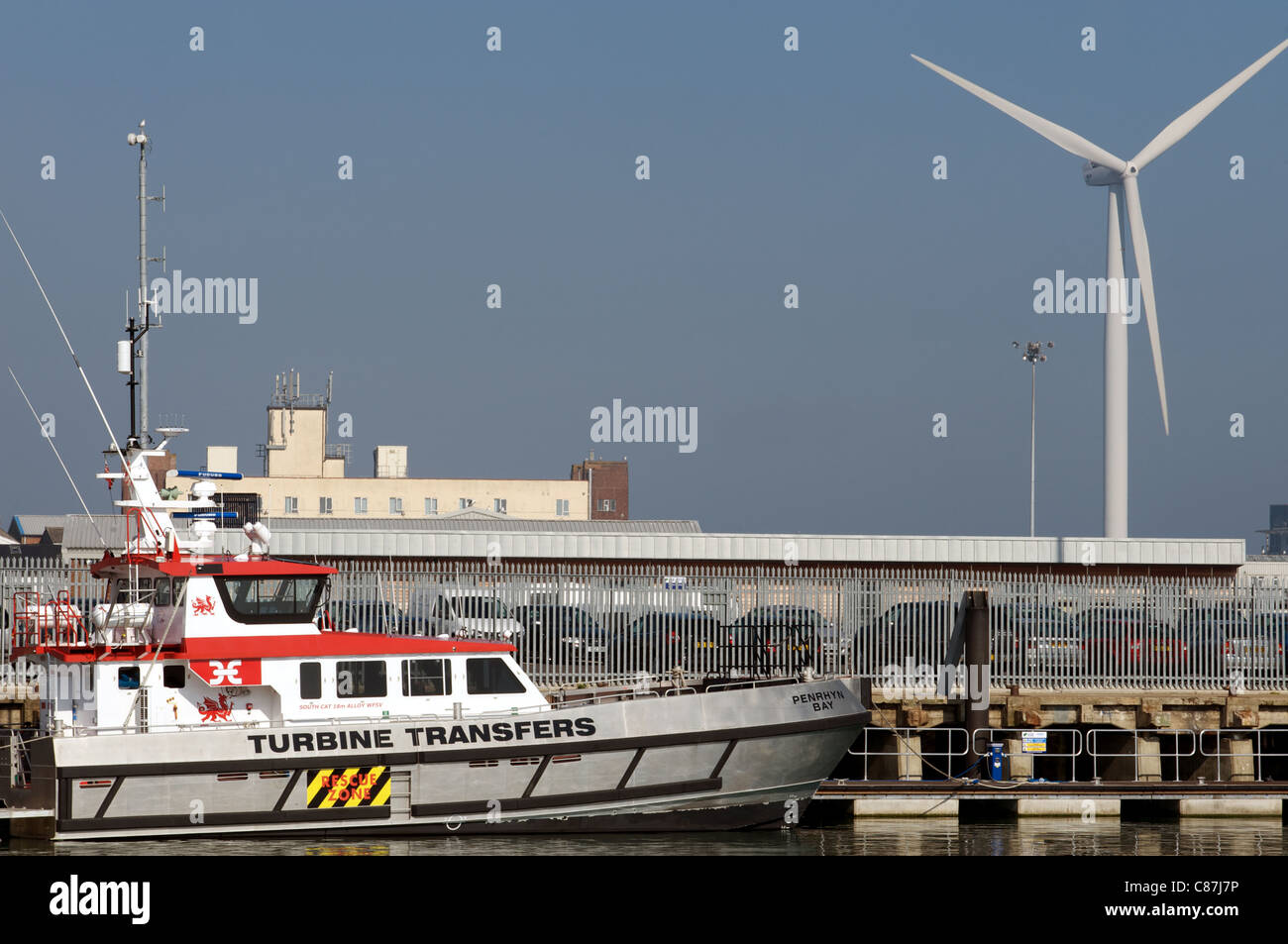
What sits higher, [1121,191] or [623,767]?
[1121,191]

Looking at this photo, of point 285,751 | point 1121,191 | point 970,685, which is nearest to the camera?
point 285,751

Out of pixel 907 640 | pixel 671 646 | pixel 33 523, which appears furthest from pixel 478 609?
pixel 33 523

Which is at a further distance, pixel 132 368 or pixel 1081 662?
pixel 1081 662

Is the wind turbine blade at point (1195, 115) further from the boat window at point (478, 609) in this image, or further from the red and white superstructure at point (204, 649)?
the red and white superstructure at point (204, 649)

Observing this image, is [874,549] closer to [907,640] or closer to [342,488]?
[907,640]

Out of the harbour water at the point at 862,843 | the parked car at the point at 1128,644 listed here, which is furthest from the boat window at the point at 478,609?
the parked car at the point at 1128,644

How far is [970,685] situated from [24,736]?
1613 centimetres

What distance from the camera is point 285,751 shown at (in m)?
23.7

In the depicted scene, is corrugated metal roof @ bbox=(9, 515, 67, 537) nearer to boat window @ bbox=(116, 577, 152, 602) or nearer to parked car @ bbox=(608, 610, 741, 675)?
parked car @ bbox=(608, 610, 741, 675)

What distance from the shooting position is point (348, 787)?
79.0 feet

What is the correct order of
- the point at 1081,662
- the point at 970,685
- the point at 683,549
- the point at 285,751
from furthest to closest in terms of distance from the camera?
the point at 683,549
the point at 1081,662
the point at 970,685
the point at 285,751

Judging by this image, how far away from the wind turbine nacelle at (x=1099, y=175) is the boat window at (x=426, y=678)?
3691 centimetres
